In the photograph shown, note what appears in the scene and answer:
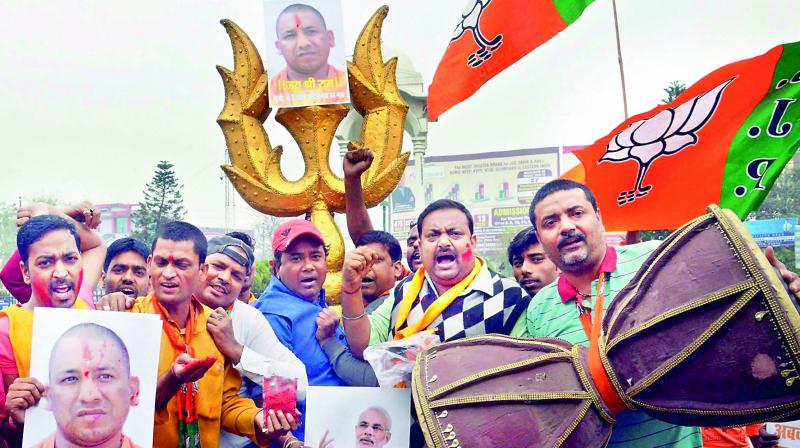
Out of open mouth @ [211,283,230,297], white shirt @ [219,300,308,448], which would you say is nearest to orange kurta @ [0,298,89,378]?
white shirt @ [219,300,308,448]

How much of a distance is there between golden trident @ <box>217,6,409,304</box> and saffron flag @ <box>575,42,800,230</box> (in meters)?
1.41

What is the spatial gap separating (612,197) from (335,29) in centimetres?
204

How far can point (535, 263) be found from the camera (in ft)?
14.8

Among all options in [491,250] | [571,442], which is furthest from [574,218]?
[491,250]

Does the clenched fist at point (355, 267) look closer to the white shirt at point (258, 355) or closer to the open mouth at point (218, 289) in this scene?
the white shirt at point (258, 355)

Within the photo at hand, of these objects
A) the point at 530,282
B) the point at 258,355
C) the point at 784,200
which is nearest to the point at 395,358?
the point at 258,355

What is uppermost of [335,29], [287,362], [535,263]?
[335,29]

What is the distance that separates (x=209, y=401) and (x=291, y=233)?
1.02 meters

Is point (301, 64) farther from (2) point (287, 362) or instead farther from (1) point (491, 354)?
(1) point (491, 354)

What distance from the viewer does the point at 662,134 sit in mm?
4332

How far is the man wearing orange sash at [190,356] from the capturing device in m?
3.11

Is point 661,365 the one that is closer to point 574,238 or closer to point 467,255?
point 574,238

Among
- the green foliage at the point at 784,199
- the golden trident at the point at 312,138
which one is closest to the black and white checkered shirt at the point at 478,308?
the golden trident at the point at 312,138

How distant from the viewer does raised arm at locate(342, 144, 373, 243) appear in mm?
3984
